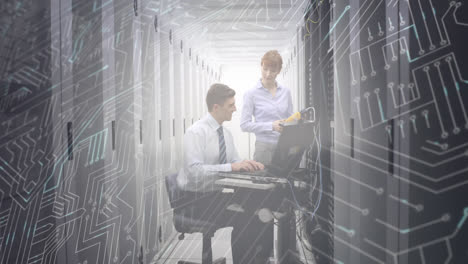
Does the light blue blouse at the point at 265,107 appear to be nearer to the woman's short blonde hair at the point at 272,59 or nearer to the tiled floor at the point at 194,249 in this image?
the woman's short blonde hair at the point at 272,59

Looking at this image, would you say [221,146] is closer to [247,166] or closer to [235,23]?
[247,166]

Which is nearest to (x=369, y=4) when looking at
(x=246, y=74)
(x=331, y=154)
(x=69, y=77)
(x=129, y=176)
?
(x=331, y=154)

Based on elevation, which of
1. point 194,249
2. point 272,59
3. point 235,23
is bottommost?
point 194,249

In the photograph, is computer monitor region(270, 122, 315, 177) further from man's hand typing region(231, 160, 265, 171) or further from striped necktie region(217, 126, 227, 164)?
striped necktie region(217, 126, 227, 164)

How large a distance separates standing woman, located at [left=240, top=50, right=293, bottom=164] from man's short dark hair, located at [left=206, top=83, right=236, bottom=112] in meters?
0.49

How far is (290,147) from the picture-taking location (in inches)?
66.4

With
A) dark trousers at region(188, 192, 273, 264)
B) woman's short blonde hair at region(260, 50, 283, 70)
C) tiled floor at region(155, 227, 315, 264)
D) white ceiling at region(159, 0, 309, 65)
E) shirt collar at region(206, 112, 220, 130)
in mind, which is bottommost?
tiled floor at region(155, 227, 315, 264)

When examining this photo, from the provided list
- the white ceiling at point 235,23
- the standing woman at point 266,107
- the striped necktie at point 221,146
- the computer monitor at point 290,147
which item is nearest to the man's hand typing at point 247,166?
the computer monitor at point 290,147

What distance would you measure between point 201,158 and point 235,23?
225 centimetres

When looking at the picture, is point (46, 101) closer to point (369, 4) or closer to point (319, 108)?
point (369, 4)

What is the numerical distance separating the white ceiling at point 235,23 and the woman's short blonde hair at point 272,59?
0.53 meters

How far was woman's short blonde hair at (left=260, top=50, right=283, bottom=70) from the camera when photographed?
98.5 inches

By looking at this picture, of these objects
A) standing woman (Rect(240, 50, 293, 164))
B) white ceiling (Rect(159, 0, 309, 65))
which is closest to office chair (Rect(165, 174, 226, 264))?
standing woman (Rect(240, 50, 293, 164))

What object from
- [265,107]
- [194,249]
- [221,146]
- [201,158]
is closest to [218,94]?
[221,146]
